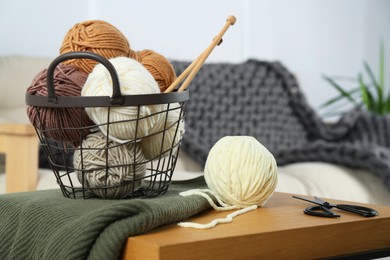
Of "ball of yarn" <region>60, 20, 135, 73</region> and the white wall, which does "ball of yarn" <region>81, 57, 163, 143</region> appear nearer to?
"ball of yarn" <region>60, 20, 135, 73</region>

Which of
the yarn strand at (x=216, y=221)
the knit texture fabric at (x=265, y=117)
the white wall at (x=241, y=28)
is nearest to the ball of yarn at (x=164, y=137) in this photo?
the yarn strand at (x=216, y=221)

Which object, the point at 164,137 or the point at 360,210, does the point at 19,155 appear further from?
the point at 360,210

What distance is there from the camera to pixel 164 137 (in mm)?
772

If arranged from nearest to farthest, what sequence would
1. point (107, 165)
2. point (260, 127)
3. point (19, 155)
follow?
point (107, 165), point (19, 155), point (260, 127)

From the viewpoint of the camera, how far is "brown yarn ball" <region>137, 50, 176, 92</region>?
0.79 m

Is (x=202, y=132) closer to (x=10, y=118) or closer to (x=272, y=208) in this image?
(x=10, y=118)

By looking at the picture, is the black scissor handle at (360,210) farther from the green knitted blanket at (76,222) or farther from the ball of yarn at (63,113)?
the ball of yarn at (63,113)

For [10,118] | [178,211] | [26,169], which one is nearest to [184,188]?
[178,211]

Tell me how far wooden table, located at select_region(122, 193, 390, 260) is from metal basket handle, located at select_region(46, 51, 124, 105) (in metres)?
0.15

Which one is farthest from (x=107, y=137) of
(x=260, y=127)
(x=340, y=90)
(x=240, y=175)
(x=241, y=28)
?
(x=340, y=90)

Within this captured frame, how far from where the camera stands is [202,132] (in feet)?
7.47

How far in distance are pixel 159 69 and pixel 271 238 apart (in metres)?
0.26

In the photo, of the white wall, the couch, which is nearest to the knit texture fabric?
the couch

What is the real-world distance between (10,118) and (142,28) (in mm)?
817
